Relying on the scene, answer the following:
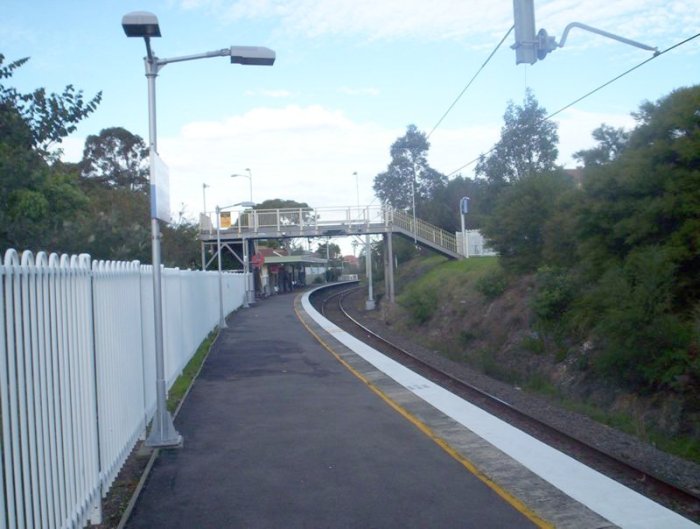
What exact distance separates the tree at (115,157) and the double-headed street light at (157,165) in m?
50.4

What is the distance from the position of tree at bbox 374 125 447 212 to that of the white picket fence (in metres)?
72.6

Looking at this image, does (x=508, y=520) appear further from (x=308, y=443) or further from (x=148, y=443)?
(x=148, y=443)

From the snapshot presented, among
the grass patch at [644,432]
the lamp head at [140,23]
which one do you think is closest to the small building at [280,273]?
the grass patch at [644,432]

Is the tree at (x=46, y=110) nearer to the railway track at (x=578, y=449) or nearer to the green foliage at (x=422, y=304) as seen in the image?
the railway track at (x=578, y=449)

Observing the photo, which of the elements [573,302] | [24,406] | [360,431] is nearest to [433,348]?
[573,302]

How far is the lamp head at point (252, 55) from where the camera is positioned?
10461mm

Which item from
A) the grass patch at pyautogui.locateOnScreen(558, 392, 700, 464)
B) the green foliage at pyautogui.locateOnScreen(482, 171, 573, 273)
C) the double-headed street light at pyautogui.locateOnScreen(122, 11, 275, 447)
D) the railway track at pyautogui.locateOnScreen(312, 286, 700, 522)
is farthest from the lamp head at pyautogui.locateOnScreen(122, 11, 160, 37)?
the green foliage at pyautogui.locateOnScreen(482, 171, 573, 273)

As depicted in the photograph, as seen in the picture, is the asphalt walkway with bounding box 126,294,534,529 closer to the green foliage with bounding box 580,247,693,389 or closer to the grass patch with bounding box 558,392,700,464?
the grass patch with bounding box 558,392,700,464

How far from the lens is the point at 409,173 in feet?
272

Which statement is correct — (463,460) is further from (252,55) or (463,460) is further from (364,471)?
(252,55)

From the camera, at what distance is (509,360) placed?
23.6 metres

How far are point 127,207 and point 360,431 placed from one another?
33398mm

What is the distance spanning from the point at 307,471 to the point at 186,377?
8.18 meters

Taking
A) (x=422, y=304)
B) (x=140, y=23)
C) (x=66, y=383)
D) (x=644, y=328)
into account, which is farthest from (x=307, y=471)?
(x=422, y=304)
